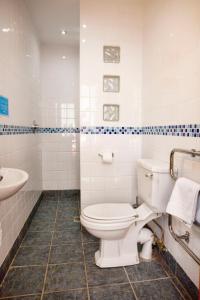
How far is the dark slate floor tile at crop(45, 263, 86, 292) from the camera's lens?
1.44m

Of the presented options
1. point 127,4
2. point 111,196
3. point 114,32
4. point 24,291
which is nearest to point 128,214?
point 111,196

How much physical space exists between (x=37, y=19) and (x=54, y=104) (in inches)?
46.3

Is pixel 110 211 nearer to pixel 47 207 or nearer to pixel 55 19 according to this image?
pixel 47 207

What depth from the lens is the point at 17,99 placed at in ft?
6.45

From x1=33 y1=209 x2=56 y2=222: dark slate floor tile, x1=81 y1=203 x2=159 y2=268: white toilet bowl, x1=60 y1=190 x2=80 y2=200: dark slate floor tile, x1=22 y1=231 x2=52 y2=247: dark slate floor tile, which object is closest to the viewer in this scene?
x1=81 y1=203 x2=159 y2=268: white toilet bowl

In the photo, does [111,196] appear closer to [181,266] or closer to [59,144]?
[181,266]

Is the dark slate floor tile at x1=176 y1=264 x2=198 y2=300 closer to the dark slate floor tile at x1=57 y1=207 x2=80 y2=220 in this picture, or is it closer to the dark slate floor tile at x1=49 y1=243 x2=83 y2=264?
the dark slate floor tile at x1=49 y1=243 x2=83 y2=264

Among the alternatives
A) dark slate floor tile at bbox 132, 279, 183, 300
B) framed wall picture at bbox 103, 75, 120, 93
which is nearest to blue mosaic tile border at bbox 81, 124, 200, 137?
framed wall picture at bbox 103, 75, 120, 93

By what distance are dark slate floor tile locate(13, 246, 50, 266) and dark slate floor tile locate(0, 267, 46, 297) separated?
0.07 meters

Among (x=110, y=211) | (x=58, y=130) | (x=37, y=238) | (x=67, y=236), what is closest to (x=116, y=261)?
(x=110, y=211)

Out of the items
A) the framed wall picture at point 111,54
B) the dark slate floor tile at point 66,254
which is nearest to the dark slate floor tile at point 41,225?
the dark slate floor tile at point 66,254

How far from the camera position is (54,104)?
331cm

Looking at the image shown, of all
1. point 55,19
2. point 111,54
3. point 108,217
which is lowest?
point 108,217

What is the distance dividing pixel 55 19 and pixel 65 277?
2.80m
